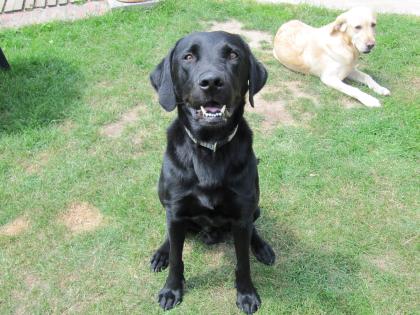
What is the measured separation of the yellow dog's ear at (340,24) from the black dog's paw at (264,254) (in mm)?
2920

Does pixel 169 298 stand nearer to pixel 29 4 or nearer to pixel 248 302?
pixel 248 302

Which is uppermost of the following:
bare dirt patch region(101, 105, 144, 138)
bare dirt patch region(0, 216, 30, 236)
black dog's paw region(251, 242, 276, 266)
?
black dog's paw region(251, 242, 276, 266)

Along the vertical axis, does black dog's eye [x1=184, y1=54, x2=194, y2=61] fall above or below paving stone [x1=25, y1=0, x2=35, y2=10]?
above

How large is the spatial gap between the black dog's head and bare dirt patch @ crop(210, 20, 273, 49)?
3722 millimetres

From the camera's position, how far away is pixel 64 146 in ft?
13.5

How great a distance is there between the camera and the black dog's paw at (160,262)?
2.95m

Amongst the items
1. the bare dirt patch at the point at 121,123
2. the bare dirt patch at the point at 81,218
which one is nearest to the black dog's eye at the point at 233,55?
the bare dirt patch at the point at 81,218

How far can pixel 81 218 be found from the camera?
11.1 feet

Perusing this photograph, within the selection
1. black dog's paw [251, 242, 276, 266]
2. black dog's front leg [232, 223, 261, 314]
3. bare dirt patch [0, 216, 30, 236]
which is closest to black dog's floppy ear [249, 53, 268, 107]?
black dog's front leg [232, 223, 261, 314]

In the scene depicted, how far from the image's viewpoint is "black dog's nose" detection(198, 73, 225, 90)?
200 cm

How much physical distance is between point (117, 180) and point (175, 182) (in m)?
1.48

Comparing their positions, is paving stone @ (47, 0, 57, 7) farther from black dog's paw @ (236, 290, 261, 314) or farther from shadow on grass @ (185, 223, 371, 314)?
black dog's paw @ (236, 290, 261, 314)

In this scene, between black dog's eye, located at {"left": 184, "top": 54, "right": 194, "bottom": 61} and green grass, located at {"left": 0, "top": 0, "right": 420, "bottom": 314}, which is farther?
green grass, located at {"left": 0, "top": 0, "right": 420, "bottom": 314}

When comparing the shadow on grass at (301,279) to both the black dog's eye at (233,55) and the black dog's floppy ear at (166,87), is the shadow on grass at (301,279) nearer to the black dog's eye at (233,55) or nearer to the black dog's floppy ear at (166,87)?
the black dog's floppy ear at (166,87)
